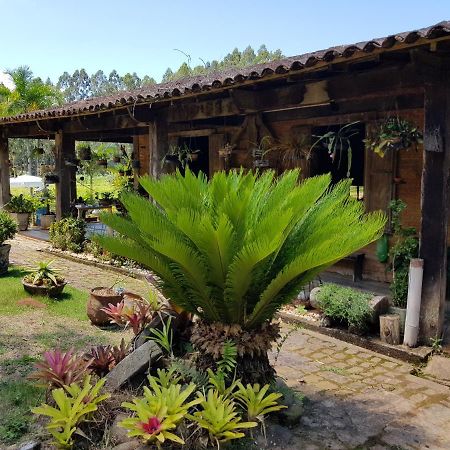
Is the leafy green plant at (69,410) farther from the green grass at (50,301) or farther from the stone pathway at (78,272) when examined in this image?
the stone pathway at (78,272)

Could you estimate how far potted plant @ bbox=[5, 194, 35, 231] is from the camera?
14156mm

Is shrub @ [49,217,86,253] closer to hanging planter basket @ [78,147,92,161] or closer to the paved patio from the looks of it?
hanging planter basket @ [78,147,92,161]

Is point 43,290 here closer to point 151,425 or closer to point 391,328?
point 151,425

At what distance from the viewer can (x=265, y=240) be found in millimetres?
2879

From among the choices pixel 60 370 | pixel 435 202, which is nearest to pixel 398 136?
pixel 435 202

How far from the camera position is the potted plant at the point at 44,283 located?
22.3ft

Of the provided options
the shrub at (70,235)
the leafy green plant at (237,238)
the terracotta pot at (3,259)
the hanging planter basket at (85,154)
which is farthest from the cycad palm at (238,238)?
the hanging planter basket at (85,154)

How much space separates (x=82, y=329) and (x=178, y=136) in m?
5.90

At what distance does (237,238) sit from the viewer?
10.7 feet

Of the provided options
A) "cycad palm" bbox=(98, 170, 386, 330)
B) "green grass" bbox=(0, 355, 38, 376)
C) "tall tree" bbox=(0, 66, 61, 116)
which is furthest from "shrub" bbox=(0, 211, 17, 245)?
"tall tree" bbox=(0, 66, 61, 116)

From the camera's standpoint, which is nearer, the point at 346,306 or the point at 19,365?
the point at 19,365

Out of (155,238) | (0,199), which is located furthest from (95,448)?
(0,199)

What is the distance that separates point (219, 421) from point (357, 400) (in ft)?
5.34

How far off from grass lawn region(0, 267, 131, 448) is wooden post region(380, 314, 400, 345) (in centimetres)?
286
